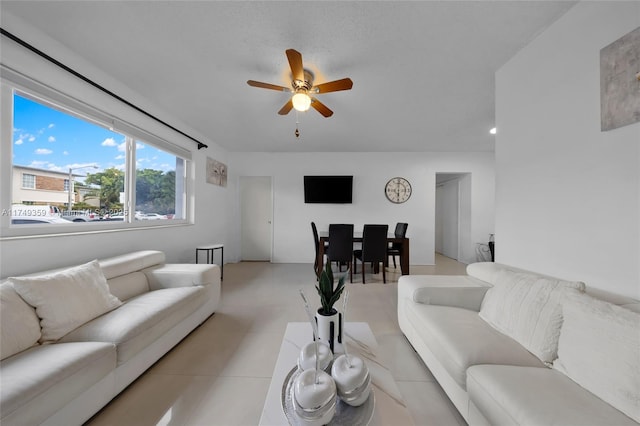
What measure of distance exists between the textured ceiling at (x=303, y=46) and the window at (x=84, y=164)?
0.53 meters

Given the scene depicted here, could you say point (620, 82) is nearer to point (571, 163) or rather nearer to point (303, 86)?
point (571, 163)

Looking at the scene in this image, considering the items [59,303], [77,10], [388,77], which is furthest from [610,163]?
[77,10]

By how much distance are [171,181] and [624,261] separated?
15.3 feet

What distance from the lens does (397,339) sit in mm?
2055

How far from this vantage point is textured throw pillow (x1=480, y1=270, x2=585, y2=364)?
1.18 metres

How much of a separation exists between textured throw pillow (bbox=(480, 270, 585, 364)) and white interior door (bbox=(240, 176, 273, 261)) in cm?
452

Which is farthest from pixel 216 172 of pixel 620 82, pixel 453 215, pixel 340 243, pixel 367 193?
pixel 453 215

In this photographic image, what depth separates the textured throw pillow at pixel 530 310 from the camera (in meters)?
1.18

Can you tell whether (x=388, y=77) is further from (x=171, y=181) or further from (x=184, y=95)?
(x=171, y=181)

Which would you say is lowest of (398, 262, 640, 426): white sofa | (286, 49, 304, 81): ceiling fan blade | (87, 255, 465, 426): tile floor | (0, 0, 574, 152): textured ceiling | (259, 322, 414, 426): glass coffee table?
(87, 255, 465, 426): tile floor

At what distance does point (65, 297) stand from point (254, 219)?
3968 millimetres

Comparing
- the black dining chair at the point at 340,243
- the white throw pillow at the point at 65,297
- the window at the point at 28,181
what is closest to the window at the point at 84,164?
the window at the point at 28,181

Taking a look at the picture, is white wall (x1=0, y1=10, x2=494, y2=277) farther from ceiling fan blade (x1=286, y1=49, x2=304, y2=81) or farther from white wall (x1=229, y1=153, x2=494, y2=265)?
ceiling fan blade (x1=286, y1=49, x2=304, y2=81)

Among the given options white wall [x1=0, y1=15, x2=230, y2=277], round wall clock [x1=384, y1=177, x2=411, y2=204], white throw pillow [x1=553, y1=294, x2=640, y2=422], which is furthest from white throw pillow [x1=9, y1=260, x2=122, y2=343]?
round wall clock [x1=384, y1=177, x2=411, y2=204]
